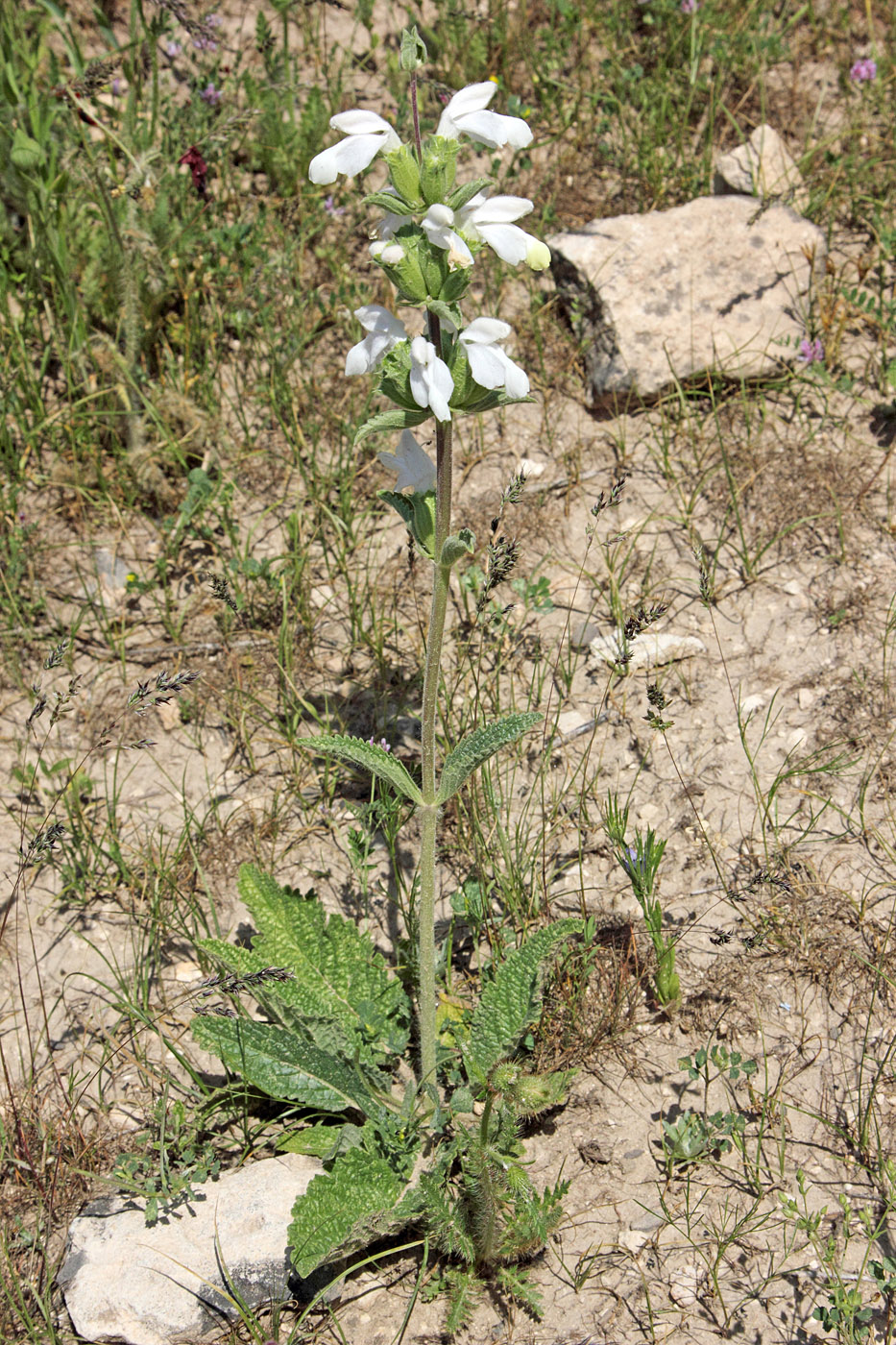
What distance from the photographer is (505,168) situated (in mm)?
4805

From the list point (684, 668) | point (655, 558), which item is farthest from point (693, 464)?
point (684, 668)

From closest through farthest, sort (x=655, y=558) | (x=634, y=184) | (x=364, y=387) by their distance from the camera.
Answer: (x=655, y=558) < (x=364, y=387) < (x=634, y=184)

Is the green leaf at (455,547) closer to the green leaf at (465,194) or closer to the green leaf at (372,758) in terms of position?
the green leaf at (372,758)

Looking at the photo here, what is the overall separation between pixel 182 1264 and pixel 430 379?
210 cm

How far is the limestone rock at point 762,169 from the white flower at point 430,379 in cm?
308

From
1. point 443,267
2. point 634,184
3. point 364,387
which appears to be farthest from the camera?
point 634,184

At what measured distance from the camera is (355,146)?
6.64 feet

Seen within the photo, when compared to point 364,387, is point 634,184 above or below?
above

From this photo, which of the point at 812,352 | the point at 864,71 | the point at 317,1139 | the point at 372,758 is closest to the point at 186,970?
the point at 317,1139

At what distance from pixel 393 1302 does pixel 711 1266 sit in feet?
2.47

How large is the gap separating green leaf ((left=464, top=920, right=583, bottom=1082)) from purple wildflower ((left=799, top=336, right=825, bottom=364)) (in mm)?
2495

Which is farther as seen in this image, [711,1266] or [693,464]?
[693,464]

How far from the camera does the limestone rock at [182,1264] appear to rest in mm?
2434

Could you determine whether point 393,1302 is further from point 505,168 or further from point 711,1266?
point 505,168
